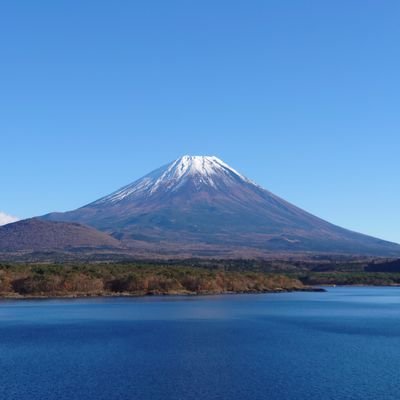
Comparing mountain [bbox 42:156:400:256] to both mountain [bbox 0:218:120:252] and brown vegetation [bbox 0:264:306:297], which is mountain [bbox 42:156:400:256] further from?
brown vegetation [bbox 0:264:306:297]

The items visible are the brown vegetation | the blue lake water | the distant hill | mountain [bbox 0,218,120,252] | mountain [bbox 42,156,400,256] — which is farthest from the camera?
mountain [bbox 42,156,400,256]

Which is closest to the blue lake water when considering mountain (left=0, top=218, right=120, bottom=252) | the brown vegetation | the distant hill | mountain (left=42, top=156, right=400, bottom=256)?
the brown vegetation

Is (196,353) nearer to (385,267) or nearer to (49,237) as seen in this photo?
(385,267)

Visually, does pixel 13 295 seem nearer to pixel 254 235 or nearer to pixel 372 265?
pixel 372 265

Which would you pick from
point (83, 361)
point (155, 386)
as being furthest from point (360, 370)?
point (83, 361)

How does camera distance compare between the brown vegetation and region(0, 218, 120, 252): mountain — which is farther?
region(0, 218, 120, 252): mountain

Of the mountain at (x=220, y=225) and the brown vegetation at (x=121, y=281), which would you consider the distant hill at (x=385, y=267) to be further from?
the mountain at (x=220, y=225)
